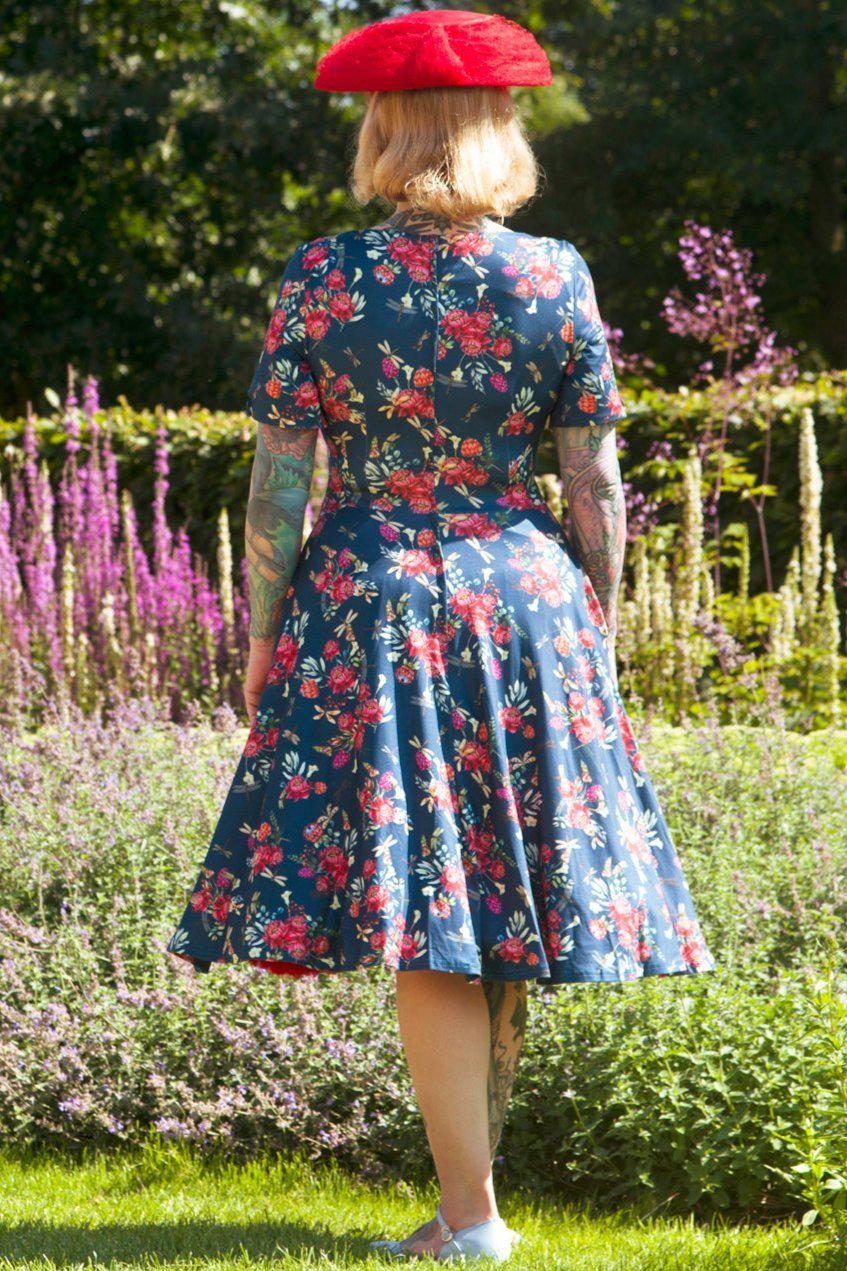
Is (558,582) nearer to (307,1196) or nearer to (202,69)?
(307,1196)

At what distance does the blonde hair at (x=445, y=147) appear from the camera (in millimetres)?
2449

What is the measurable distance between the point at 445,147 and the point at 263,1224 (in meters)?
1.93

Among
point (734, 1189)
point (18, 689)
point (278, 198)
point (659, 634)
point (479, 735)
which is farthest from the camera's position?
A: point (278, 198)

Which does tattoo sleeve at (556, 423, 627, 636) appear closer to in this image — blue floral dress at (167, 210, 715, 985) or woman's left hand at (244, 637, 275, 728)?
blue floral dress at (167, 210, 715, 985)

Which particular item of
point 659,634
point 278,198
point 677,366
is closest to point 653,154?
point 677,366

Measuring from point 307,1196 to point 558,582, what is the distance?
1374mm

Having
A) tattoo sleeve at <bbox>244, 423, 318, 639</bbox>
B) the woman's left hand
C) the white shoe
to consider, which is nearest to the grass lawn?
the white shoe

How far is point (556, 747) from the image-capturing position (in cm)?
243

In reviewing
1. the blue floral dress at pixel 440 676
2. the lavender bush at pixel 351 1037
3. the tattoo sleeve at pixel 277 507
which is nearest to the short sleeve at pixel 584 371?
the blue floral dress at pixel 440 676

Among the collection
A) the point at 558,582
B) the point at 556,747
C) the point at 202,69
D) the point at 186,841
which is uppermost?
the point at 202,69

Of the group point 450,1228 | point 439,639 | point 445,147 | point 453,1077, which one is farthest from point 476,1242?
point 445,147

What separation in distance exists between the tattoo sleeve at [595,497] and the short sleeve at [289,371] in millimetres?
446

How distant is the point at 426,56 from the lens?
7.89 feet

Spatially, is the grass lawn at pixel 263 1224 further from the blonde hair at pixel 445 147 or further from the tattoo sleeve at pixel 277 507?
the blonde hair at pixel 445 147
